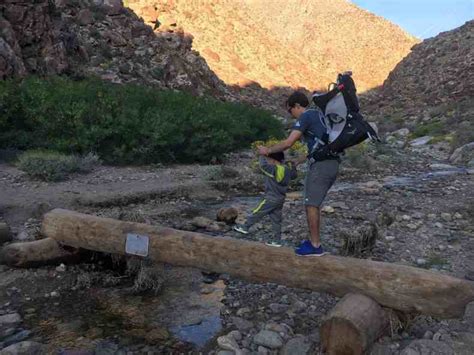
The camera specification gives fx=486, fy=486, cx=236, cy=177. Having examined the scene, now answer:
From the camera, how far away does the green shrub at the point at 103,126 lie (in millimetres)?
11719

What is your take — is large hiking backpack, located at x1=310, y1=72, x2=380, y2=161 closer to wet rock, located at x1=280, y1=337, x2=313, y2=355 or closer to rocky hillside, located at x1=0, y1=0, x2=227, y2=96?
wet rock, located at x1=280, y1=337, x2=313, y2=355

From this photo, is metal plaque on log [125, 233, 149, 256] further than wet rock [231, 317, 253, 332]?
Yes

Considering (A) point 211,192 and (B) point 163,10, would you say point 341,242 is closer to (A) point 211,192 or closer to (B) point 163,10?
(A) point 211,192

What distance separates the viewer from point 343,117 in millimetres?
4145

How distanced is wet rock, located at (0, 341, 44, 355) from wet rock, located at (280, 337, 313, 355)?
6.38ft

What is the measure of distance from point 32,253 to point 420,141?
1775 centimetres

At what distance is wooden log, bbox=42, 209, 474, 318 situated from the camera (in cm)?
361

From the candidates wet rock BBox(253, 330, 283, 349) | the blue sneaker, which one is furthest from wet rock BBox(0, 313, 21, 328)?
the blue sneaker

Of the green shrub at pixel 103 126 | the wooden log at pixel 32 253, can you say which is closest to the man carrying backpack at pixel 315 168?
the wooden log at pixel 32 253

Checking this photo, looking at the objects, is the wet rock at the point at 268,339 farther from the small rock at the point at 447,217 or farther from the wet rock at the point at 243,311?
the small rock at the point at 447,217

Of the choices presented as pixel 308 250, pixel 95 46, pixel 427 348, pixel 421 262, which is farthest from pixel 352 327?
pixel 95 46

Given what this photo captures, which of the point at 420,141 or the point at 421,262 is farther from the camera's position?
the point at 420,141

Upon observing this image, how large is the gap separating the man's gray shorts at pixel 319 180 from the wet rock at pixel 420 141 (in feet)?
53.5

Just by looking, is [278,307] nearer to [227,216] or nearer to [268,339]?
[268,339]
